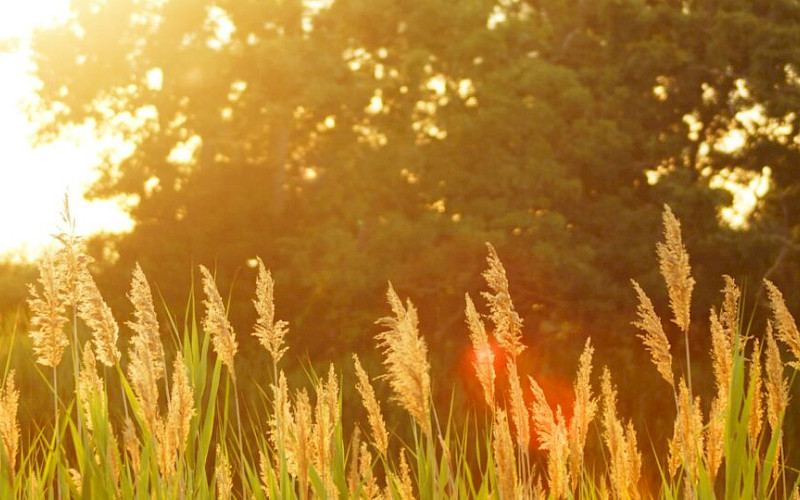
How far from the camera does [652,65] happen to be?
15922 mm

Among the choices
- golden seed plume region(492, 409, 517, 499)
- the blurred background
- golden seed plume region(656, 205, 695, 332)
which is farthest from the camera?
the blurred background

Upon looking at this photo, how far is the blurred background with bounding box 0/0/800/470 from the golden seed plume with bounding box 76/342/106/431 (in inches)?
430

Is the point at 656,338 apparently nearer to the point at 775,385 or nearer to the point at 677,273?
the point at 677,273

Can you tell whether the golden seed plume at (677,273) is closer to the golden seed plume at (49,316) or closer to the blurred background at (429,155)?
the golden seed plume at (49,316)

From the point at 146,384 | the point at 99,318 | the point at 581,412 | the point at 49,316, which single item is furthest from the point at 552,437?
the point at 49,316

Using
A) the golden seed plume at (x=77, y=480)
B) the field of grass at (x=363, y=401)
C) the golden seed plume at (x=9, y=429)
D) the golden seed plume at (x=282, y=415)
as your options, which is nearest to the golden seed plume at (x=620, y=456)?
the field of grass at (x=363, y=401)

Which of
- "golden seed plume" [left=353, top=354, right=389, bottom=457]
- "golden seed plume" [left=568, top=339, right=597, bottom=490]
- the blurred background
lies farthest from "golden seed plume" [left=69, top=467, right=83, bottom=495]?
the blurred background

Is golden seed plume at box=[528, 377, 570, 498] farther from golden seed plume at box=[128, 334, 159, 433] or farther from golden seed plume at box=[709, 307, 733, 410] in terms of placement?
golden seed plume at box=[128, 334, 159, 433]

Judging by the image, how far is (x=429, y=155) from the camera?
1509cm

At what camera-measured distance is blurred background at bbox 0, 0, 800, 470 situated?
47.9ft

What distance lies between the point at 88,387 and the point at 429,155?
494 inches

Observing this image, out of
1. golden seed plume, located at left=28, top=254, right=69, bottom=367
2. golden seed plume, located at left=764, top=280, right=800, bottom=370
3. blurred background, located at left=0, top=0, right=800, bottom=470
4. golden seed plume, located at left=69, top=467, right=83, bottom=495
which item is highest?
blurred background, located at left=0, top=0, right=800, bottom=470

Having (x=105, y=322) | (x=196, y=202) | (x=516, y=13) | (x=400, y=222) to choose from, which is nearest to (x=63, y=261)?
(x=105, y=322)

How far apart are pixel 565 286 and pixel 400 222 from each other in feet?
8.21
